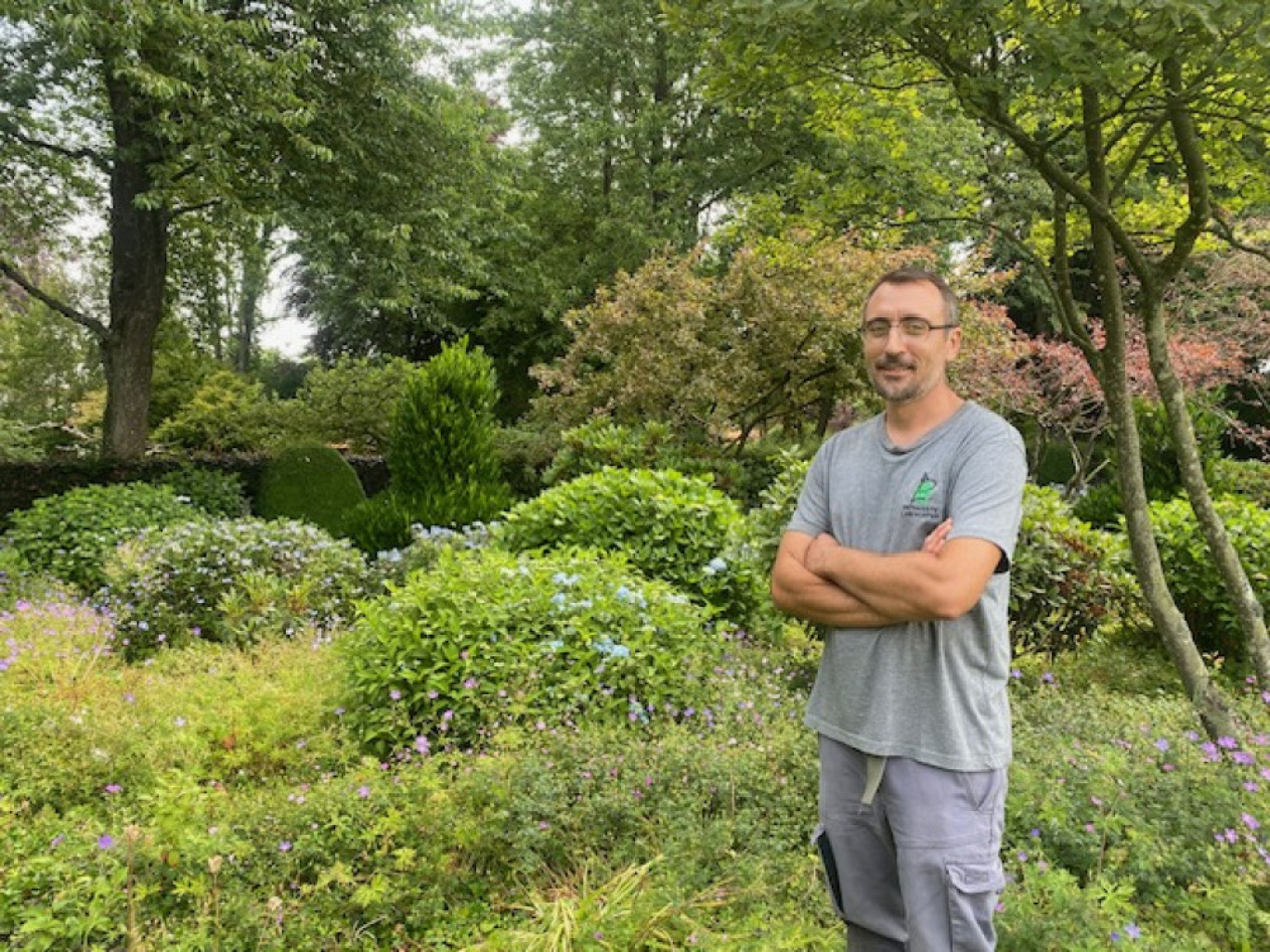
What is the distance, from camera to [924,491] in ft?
5.80

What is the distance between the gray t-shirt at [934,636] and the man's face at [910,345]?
107 mm

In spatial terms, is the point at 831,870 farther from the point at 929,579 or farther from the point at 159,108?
the point at 159,108

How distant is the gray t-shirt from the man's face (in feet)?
0.35

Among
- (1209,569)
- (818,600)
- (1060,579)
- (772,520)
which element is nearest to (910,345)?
(818,600)

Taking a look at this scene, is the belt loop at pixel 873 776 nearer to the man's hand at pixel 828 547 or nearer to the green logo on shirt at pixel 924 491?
the man's hand at pixel 828 547

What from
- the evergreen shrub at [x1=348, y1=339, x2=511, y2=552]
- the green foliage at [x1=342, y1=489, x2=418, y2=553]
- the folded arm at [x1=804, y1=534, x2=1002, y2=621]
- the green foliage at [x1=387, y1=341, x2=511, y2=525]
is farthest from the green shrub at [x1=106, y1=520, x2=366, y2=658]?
the folded arm at [x1=804, y1=534, x2=1002, y2=621]

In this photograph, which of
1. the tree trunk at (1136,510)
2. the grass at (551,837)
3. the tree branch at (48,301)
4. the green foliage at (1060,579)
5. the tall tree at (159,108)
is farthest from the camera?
the tree branch at (48,301)

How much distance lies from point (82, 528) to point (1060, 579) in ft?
24.5

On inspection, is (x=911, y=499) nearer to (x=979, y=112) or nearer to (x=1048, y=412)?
(x=979, y=112)

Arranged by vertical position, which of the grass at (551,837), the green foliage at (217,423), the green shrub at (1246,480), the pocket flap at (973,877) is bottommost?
the grass at (551,837)

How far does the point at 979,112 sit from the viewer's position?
10.2ft

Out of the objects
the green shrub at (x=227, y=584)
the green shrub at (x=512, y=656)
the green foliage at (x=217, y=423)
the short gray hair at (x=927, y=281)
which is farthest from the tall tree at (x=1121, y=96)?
the green foliage at (x=217, y=423)

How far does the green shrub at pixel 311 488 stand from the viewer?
926cm

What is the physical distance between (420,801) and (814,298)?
7.36 metres
